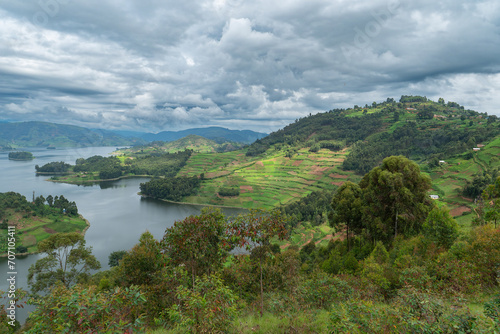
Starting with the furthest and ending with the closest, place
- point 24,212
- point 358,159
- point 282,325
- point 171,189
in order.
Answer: point 358,159, point 171,189, point 24,212, point 282,325

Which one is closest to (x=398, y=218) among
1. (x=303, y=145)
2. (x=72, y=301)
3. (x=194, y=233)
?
(x=194, y=233)

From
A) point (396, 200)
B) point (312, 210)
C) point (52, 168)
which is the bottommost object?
point (312, 210)

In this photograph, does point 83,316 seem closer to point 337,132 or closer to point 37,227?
point 37,227

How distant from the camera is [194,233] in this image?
8.96 m

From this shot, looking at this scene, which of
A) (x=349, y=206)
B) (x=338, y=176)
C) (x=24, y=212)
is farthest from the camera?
(x=338, y=176)

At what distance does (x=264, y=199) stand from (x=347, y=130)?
95.4m

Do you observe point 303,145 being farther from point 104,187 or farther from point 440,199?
point 104,187

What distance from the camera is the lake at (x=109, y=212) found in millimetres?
45906

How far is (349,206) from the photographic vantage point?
73.3ft

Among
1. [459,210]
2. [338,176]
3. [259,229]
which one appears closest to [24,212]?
[259,229]

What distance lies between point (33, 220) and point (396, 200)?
74899 mm

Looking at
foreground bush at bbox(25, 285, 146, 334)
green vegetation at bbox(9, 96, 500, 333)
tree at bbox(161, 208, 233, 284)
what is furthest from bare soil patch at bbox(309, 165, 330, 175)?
foreground bush at bbox(25, 285, 146, 334)

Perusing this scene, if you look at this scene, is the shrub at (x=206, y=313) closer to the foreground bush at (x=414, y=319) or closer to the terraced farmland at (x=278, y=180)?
the foreground bush at (x=414, y=319)

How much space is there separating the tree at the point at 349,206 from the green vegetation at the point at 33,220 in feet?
188
